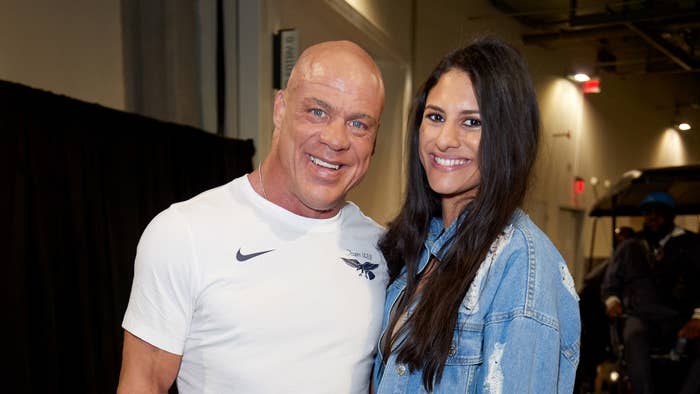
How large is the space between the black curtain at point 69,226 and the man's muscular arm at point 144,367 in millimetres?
1282

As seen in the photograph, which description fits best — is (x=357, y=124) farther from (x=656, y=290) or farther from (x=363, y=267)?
(x=656, y=290)

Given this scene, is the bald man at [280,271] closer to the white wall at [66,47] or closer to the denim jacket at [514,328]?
the denim jacket at [514,328]

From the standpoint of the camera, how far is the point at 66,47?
3.54m

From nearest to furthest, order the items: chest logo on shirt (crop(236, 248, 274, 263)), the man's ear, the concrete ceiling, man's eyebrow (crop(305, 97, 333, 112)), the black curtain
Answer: chest logo on shirt (crop(236, 248, 274, 263)) → man's eyebrow (crop(305, 97, 333, 112)) → the man's ear → the black curtain → the concrete ceiling

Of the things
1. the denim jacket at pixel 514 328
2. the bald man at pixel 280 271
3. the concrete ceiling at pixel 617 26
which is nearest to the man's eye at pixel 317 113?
the bald man at pixel 280 271

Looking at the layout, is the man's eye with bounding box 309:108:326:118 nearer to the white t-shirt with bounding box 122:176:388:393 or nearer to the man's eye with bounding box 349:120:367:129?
the man's eye with bounding box 349:120:367:129

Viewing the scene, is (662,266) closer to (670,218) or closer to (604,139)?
(670,218)

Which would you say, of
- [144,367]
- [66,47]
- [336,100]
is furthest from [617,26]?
[144,367]

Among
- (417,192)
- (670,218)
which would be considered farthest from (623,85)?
(417,192)

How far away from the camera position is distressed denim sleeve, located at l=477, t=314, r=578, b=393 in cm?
147

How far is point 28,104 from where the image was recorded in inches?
108

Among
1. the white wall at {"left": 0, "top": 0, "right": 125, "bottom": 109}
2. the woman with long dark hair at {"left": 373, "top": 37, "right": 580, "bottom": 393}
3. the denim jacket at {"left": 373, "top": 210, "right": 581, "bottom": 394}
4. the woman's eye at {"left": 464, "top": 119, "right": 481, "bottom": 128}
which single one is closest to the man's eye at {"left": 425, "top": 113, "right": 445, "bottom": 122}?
the woman with long dark hair at {"left": 373, "top": 37, "right": 580, "bottom": 393}

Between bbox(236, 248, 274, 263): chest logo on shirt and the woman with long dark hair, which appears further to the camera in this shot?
bbox(236, 248, 274, 263): chest logo on shirt

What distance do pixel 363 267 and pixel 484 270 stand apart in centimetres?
45
